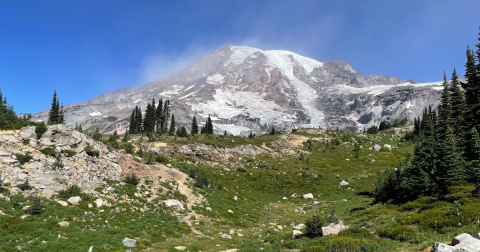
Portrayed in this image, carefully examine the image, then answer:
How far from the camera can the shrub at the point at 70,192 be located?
66.0 ft

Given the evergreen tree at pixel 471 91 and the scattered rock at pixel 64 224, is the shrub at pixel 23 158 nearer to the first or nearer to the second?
the scattered rock at pixel 64 224

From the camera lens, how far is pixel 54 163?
22375 millimetres

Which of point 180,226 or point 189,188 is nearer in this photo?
point 180,226

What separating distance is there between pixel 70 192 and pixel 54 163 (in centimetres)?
384

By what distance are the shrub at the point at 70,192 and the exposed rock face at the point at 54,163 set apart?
1.85ft

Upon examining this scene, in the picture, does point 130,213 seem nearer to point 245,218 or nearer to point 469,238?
point 245,218

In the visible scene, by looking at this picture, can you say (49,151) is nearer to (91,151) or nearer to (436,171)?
(91,151)

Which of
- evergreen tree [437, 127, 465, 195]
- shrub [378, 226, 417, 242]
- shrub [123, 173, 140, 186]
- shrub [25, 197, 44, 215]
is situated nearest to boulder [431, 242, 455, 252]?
shrub [378, 226, 417, 242]

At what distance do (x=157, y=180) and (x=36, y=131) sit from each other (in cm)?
1289

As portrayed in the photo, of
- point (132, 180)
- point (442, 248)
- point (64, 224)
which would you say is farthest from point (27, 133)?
point (442, 248)

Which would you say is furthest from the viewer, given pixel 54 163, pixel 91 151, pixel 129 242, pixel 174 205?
pixel 91 151

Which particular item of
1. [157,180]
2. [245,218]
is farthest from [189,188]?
[245,218]

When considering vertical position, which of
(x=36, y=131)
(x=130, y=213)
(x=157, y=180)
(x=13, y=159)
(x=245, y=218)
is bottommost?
(x=245, y=218)

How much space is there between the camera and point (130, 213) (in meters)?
21.8
